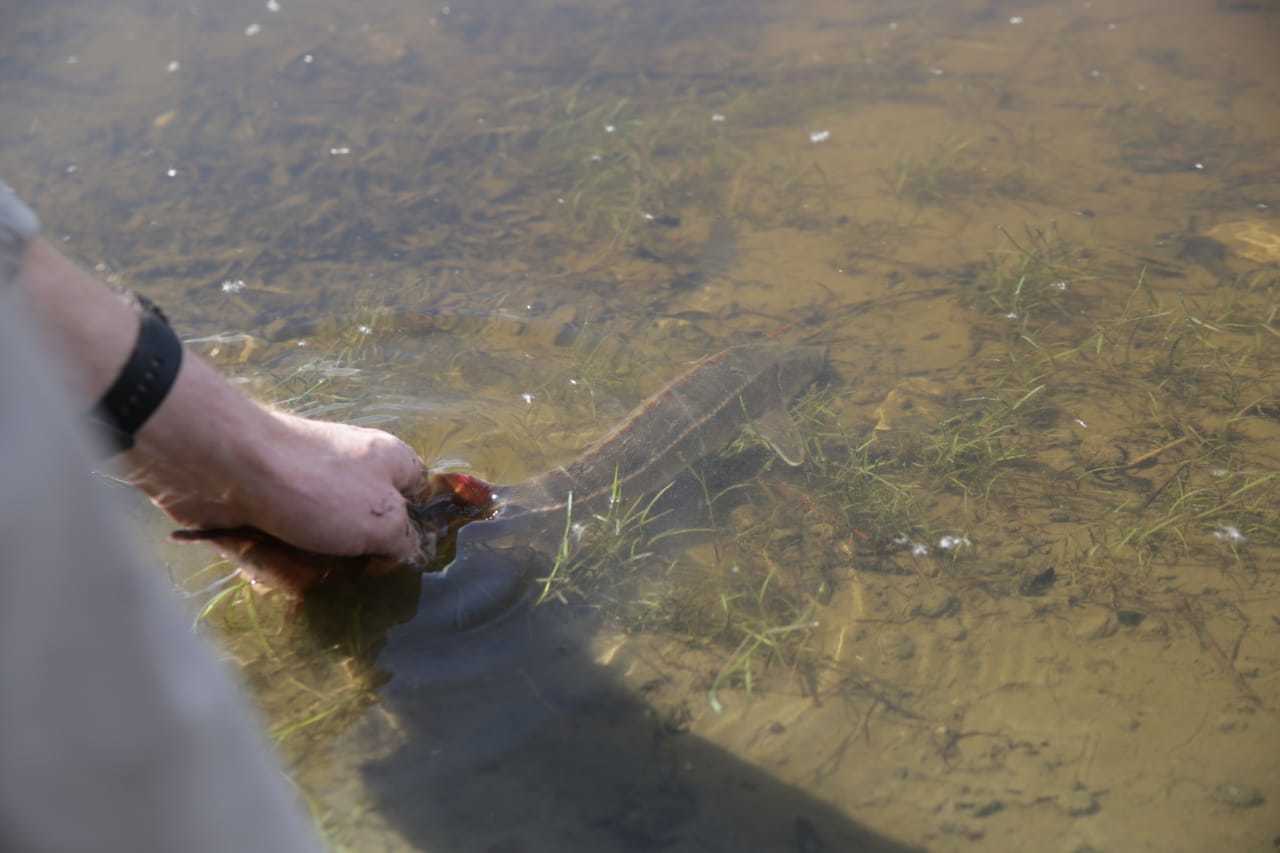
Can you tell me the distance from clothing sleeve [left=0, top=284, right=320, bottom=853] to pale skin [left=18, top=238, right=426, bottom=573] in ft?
3.68

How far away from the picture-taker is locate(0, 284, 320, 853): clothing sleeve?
0.85 meters

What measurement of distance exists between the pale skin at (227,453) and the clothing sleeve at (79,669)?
112 cm

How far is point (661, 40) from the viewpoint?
878cm

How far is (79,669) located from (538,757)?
2.45 m

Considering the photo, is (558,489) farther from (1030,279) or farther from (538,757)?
(1030,279)

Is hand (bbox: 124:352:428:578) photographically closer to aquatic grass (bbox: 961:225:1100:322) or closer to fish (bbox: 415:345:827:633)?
fish (bbox: 415:345:827:633)

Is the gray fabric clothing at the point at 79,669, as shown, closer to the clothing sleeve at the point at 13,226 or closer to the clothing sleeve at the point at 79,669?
the clothing sleeve at the point at 79,669

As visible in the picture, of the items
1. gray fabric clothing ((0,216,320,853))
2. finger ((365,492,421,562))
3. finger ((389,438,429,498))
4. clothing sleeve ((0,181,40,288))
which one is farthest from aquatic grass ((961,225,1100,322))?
gray fabric clothing ((0,216,320,853))

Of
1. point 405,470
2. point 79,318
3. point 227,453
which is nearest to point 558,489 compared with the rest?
point 405,470

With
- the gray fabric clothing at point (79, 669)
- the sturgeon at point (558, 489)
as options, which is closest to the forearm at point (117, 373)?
the sturgeon at point (558, 489)

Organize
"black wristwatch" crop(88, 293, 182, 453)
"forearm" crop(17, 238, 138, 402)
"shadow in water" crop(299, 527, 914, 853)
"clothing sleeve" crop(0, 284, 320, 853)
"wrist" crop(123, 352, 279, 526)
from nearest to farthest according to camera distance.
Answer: "clothing sleeve" crop(0, 284, 320, 853), "forearm" crop(17, 238, 138, 402), "black wristwatch" crop(88, 293, 182, 453), "wrist" crop(123, 352, 279, 526), "shadow in water" crop(299, 527, 914, 853)

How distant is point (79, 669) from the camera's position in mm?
897

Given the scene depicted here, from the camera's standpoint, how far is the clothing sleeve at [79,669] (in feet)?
2.77

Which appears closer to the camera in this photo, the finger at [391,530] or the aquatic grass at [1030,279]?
the finger at [391,530]
